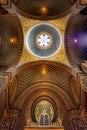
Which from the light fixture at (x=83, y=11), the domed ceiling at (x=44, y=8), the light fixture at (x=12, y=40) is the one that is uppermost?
the domed ceiling at (x=44, y=8)

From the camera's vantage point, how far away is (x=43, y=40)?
18.7 meters

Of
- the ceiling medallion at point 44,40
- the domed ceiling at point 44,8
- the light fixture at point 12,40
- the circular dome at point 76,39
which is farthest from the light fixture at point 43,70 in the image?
the domed ceiling at point 44,8

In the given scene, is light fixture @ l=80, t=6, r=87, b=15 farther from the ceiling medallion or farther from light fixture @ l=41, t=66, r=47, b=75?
light fixture @ l=41, t=66, r=47, b=75

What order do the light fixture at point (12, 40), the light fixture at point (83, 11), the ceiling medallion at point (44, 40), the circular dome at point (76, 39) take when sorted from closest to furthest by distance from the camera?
1. the light fixture at point (83, 11)
2. the circular dome at point (76, 39)
3. the light fixture at point (12, 40)
4. the ceiling medallion at point (44, 40)

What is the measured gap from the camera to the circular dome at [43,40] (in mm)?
17627

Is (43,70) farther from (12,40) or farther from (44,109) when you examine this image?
(12,40)

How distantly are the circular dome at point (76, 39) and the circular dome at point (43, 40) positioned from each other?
0.81 metres

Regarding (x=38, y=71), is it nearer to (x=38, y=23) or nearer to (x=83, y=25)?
(x=38, y=23)

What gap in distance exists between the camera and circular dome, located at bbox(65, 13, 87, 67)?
671 inches

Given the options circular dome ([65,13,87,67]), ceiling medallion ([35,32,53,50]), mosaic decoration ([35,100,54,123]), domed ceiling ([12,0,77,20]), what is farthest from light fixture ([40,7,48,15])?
mosaic decoration ([35,100,54,123])

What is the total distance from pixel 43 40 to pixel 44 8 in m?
2.66

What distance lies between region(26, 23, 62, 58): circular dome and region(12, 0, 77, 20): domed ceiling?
2.58 ft

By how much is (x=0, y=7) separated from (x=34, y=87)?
6.83 meters

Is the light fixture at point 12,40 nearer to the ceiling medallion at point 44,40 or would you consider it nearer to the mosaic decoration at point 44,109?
the ceiling medallion at point 44,40
